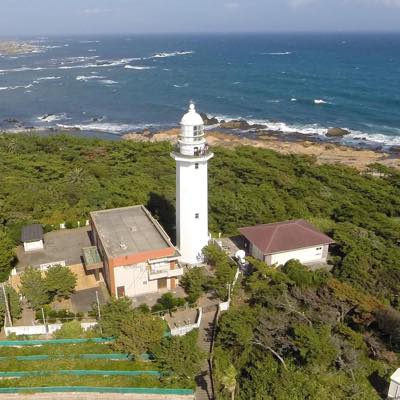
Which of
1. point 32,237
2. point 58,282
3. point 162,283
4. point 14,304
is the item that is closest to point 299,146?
point 162,283

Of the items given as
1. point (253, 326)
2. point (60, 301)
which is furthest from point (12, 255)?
point (253, 326)

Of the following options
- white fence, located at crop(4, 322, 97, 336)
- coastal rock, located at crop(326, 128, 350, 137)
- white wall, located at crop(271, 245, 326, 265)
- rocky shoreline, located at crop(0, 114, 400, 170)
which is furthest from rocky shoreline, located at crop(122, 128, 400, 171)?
white fence, located at crop(4, 322, 97, 336)

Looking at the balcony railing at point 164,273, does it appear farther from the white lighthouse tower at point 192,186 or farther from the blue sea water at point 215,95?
the blue sea water at point 215,95

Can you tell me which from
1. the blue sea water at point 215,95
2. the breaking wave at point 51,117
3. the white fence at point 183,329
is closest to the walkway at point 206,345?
the white fence at point 183,329

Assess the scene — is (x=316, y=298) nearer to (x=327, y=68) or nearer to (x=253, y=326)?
(x=253, y=326)

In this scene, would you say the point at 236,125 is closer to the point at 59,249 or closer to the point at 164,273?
the point at 59,249

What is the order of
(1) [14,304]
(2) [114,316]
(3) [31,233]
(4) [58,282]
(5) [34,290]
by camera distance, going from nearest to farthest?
(2) [114,316]
(1) [14,304]
(5) [34,290]
(4) [58,282]
(3) [31,233]
